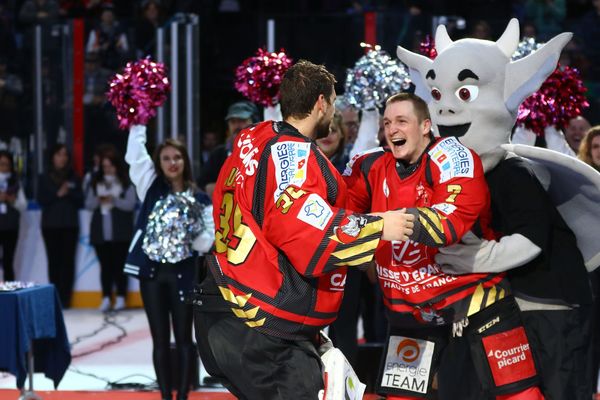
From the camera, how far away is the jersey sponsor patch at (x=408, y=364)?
4.52m

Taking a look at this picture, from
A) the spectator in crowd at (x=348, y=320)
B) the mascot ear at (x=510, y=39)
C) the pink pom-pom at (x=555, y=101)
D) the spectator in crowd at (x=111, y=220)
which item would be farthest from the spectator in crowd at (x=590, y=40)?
the mascot ear at (x=510, y=39)

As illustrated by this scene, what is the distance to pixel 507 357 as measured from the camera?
4504 mm

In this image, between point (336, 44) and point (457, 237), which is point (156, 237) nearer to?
point (457, 237)

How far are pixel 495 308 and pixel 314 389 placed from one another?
946 mm

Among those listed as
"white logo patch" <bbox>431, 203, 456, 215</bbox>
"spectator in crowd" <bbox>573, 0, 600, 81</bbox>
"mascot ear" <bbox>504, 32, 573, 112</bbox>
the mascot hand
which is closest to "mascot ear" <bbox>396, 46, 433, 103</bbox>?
"mascot ear" <bbox>504, 32, 573, 112</bbox>

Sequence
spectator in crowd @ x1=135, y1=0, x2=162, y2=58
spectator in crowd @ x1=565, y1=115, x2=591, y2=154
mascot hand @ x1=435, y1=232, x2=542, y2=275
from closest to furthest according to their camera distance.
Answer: mascot hand @ x1=435, y1=232, x2=542, y2=275 → spectator in crowd @ x1=565, y1=115, x2=591, y2=154 → spectator in crowd @ x1=135, y1=0, x2=162, y2=58

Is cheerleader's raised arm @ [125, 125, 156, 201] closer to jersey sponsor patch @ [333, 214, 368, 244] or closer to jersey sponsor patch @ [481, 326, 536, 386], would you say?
jersey sponsor patch @ [481, 326, 536, 386]

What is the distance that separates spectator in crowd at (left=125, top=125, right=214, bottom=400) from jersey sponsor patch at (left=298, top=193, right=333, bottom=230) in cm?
283

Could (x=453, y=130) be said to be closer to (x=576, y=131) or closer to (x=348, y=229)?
(x=348, y=229)

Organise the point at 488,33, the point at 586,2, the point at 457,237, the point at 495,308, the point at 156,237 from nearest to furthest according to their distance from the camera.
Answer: the point at 457,237
the point at 495,308
the point at 156,237
the point at 488,33
the point at 586,2

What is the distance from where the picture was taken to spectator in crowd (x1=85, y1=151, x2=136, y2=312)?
10.5 metres

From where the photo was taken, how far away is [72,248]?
1075 centimetres

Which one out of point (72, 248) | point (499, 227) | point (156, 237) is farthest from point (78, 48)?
point (499, 227)

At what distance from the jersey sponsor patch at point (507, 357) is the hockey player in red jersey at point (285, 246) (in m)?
0.76
